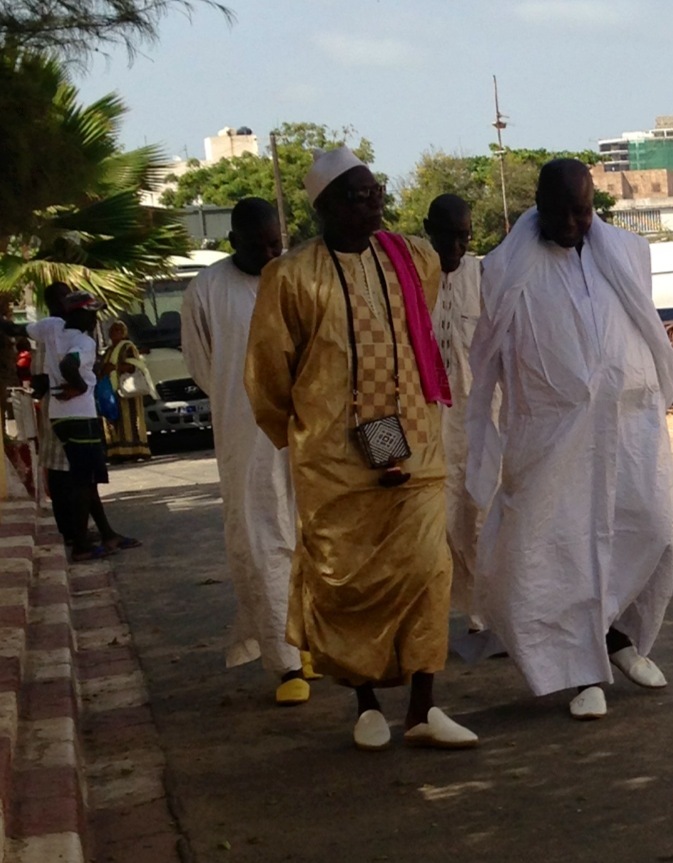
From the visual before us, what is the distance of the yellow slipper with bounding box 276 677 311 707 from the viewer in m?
6.48

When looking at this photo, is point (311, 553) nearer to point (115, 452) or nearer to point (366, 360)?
point (366, 360)

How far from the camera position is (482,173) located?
285 feet

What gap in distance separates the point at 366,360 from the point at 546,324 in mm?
829

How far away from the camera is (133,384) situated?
66.2 ft

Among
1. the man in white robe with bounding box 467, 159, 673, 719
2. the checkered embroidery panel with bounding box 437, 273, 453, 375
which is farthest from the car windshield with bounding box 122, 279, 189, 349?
the man in white robe with bounding box 467, 159, 673, 719

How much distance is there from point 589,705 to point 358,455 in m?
1.18

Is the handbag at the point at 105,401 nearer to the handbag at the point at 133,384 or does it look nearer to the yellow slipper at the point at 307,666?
the handbag at the point at 133,384

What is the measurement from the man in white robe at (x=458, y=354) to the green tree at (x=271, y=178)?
55761 millimetres

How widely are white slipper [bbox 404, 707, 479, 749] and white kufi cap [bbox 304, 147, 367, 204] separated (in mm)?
1706

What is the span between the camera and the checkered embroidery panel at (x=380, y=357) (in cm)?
551

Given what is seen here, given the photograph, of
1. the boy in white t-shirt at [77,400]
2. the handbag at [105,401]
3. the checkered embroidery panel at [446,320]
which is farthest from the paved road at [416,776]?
the handbag at [105,401]

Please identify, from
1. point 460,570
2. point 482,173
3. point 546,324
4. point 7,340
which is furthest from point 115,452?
point 482,173

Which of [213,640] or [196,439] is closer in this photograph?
[213,640]

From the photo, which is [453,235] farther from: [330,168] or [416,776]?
Answer: [416,776]
